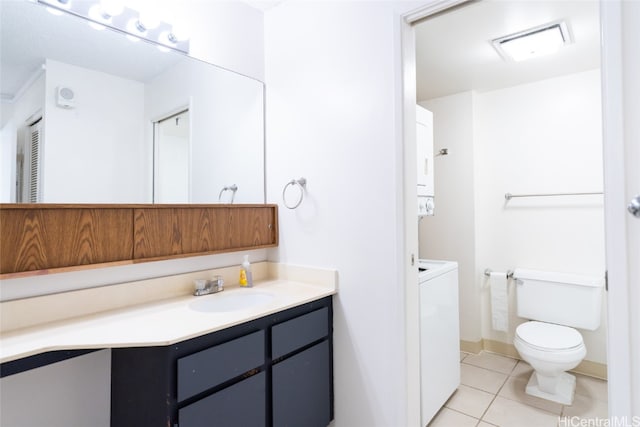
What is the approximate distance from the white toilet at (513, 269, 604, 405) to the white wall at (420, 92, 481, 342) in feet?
1.24

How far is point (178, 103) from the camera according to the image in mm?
1695

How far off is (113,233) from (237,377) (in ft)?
2.52

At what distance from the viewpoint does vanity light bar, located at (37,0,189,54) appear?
53.2 inches

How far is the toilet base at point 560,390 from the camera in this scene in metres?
2.08

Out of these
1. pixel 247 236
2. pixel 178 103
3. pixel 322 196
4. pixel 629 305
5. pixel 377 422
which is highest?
pixel 178 103

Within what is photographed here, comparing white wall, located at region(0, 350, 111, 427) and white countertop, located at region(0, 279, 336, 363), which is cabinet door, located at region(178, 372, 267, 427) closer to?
white countertop, located at region(0, 279, 336, 363)

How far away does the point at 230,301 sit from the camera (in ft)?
5.47

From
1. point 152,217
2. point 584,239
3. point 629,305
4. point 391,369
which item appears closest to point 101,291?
point 152,217

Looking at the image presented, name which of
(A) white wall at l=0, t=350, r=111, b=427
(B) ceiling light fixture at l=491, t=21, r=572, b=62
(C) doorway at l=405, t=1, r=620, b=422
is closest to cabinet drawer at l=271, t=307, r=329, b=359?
(A) white wall at l=0, t=350, r=111, b=427

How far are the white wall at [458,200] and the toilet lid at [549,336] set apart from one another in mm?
509

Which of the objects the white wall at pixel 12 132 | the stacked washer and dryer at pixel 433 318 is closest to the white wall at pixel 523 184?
the stacked washer and dryer at pixel 433 318

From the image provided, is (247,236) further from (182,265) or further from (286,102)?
(286,102)

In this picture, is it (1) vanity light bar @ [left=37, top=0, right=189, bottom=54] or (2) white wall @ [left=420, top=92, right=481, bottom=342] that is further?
(2) white wall @ [left=420, top=92, right=481, bottom=342]

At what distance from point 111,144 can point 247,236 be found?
2.56 ft
